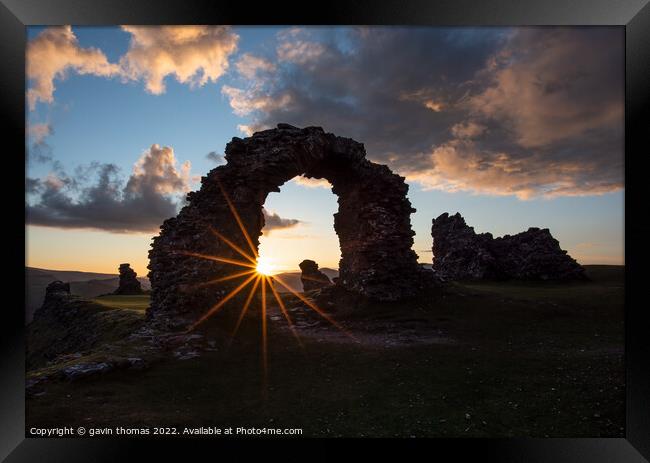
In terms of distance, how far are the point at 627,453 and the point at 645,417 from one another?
698 millimetres

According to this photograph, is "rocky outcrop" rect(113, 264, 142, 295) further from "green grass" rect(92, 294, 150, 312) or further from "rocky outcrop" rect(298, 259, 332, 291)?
"rocky outcrop" rect(298, 259, 332, 291)

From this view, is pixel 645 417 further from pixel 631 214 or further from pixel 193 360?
pixel 193 360

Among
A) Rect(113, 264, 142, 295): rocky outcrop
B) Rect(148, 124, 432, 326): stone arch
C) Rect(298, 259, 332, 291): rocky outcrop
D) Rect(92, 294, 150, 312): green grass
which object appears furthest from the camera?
Rect(113, 264, 142, 295): rocky outcrop

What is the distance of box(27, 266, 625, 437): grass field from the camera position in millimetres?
6449

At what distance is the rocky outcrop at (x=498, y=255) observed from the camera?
26.6 metres

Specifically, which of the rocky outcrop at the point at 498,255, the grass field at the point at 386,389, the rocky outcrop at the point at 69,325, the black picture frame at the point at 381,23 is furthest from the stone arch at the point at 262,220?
the rocky outcrop at the point at 498,255

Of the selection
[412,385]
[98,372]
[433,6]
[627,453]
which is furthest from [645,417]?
[98,372]

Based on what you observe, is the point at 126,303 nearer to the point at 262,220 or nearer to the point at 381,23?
the point at 262,220

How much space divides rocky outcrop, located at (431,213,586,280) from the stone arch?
7.95 m

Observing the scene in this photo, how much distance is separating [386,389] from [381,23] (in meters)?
7.99

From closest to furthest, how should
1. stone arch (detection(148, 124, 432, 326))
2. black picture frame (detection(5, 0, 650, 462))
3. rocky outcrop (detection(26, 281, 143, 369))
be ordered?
Result: black picture frame (detection(5, 0, 650, 462)) → stone arch (detection(148, 124, 432, 326)) → rocky outcrop (detection(26, 281, 143, 369))

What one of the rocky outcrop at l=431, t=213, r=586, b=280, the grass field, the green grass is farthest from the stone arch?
the green grass

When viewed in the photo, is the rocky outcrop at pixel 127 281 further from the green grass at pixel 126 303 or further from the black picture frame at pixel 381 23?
the black picture frame at pixel 381 23

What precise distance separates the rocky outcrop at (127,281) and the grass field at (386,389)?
92.6 feet
